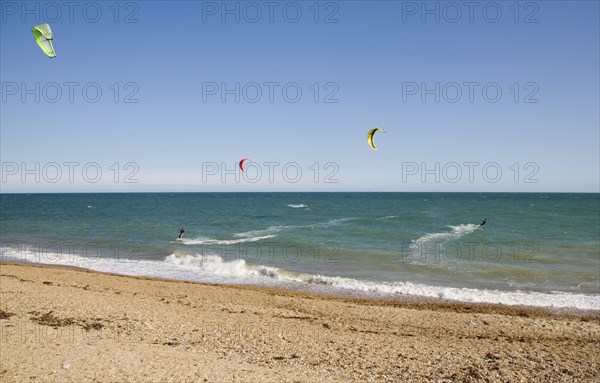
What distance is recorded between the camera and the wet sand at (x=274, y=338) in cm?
798

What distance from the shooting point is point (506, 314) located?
43.4ft

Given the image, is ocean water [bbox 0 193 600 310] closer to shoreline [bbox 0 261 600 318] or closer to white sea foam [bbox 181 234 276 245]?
white sea foam [bbox 181 234 276 245]

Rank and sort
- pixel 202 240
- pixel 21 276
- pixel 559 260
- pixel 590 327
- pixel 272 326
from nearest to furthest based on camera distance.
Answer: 1. pixel 272 326
2. pixel 590 327
3. pixel 21 276
4. pixel 559 260
5. pixel 202 240

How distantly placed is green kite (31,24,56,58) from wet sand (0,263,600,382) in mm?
6007

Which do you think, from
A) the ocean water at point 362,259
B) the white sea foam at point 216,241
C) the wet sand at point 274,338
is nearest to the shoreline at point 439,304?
the wet sand at point 274,338

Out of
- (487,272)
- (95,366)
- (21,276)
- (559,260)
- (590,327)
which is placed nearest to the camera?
(95,366)

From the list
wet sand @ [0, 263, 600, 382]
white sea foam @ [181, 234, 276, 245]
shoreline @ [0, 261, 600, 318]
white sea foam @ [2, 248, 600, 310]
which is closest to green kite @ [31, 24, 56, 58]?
wet sand @ [0, 263, 600, 382]

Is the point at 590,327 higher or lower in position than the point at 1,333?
lower

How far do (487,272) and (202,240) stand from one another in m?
19.5

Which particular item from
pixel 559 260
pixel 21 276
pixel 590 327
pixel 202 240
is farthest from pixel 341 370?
pixel 202 240

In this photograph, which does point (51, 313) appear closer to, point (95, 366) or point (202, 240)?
point (95, 366)

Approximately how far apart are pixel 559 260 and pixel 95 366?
23108 mm

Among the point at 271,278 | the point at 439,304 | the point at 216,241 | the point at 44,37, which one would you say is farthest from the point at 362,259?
the point at 44,37

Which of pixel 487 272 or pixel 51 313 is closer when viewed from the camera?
pixel 51 313
